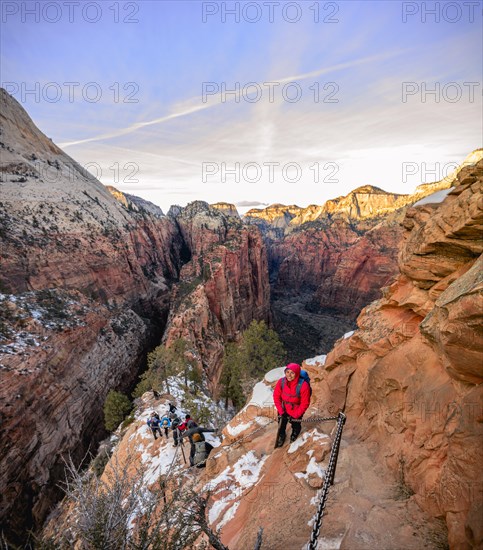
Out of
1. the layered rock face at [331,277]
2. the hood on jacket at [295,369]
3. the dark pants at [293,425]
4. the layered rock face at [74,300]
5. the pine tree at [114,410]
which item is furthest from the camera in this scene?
the layered rock face at [331,277]

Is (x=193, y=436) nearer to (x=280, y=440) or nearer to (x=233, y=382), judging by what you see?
(x=280, y=440)

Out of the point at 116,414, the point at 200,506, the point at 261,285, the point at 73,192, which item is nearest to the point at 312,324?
the point at 261,285

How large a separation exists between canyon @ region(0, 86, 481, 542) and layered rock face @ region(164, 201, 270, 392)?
305mm

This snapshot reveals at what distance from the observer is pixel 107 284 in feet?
142

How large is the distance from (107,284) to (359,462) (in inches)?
1745

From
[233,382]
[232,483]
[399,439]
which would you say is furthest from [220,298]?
[399,439]

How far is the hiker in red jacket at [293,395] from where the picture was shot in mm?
7033

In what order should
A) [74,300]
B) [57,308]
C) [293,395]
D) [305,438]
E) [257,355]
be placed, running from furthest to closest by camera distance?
1. [74,300]
2. [57,308]
3. [257,355]
4. [305,438]
5. [293,395]

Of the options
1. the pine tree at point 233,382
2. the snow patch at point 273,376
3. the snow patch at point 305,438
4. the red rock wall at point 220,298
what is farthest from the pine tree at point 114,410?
the snow patch at point 305,438

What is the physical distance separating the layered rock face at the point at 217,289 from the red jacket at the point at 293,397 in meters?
28.0

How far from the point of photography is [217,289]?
47750 millimetres

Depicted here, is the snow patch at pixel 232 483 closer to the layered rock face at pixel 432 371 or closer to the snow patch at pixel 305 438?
the snow patch at pixel 305 438

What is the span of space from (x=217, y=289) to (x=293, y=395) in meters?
41.0

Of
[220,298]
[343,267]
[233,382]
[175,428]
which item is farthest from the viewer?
[343,267]
